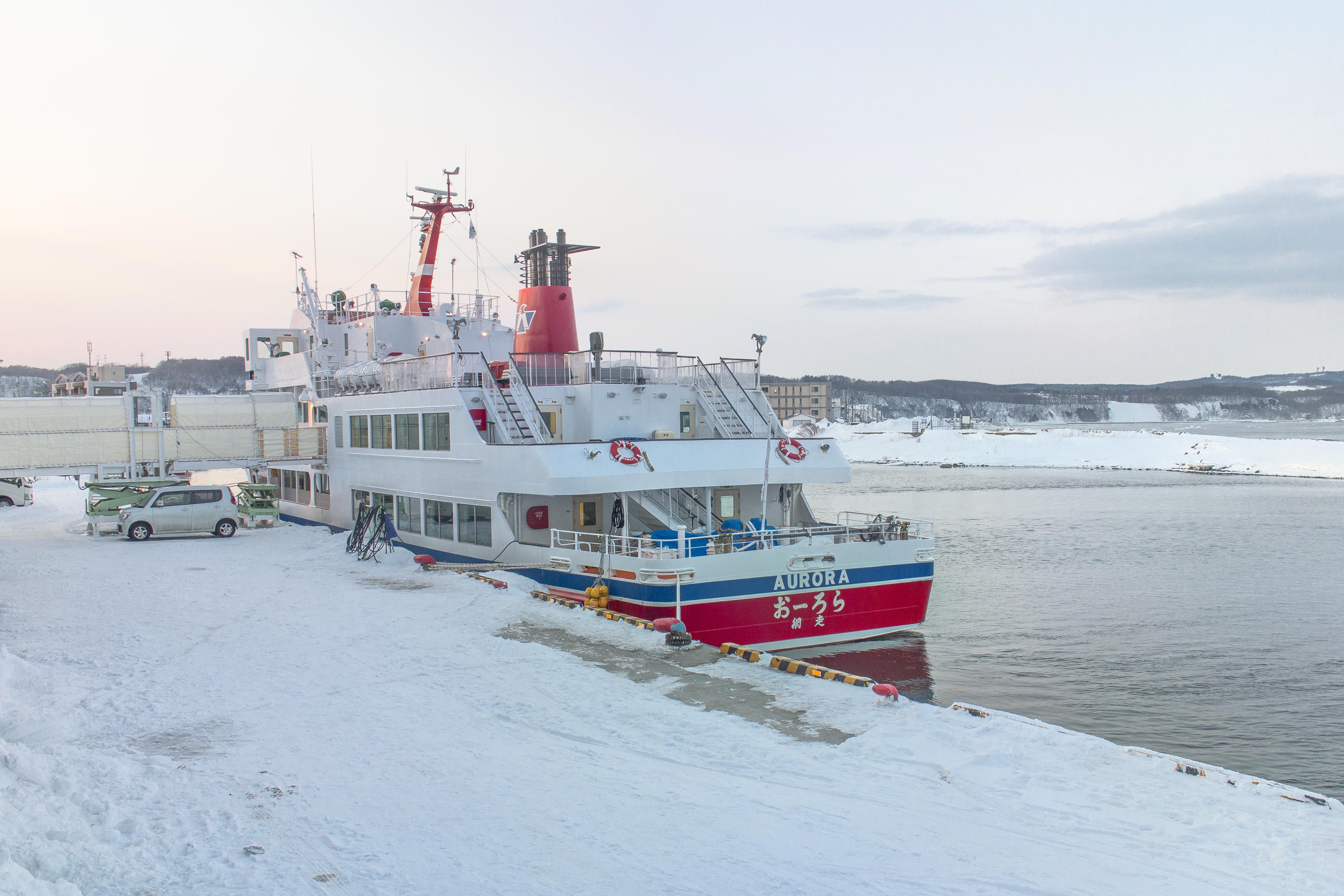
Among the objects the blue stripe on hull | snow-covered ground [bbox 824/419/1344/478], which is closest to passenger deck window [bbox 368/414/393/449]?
the blue stripe on hull

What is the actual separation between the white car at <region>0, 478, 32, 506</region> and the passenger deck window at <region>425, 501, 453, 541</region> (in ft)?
93.6

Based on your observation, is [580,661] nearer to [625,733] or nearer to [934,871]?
[625,733]

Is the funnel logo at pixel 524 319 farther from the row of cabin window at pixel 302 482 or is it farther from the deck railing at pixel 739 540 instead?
the row of cabin window at pixel 302 482

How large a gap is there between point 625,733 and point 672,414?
1247cm

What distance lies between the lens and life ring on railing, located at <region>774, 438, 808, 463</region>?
67.5 ft

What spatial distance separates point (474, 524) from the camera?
72.9 feet

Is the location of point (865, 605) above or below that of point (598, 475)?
below

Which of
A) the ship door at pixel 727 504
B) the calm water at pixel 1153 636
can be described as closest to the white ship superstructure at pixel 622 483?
the ship door at pixel 727 504

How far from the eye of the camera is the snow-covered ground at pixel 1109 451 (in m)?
87.4

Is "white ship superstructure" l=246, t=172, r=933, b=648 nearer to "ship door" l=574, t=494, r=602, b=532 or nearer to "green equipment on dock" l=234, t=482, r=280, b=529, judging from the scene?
"ship door" l=574, t=494, r=602, b=532

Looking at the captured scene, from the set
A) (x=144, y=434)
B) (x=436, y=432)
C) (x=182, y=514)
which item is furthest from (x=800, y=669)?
(x=144, y=434)

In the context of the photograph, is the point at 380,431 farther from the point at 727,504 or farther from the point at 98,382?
the point at 98,382

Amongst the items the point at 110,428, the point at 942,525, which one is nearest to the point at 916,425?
the point at 942,525

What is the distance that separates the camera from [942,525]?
47.9 meters
